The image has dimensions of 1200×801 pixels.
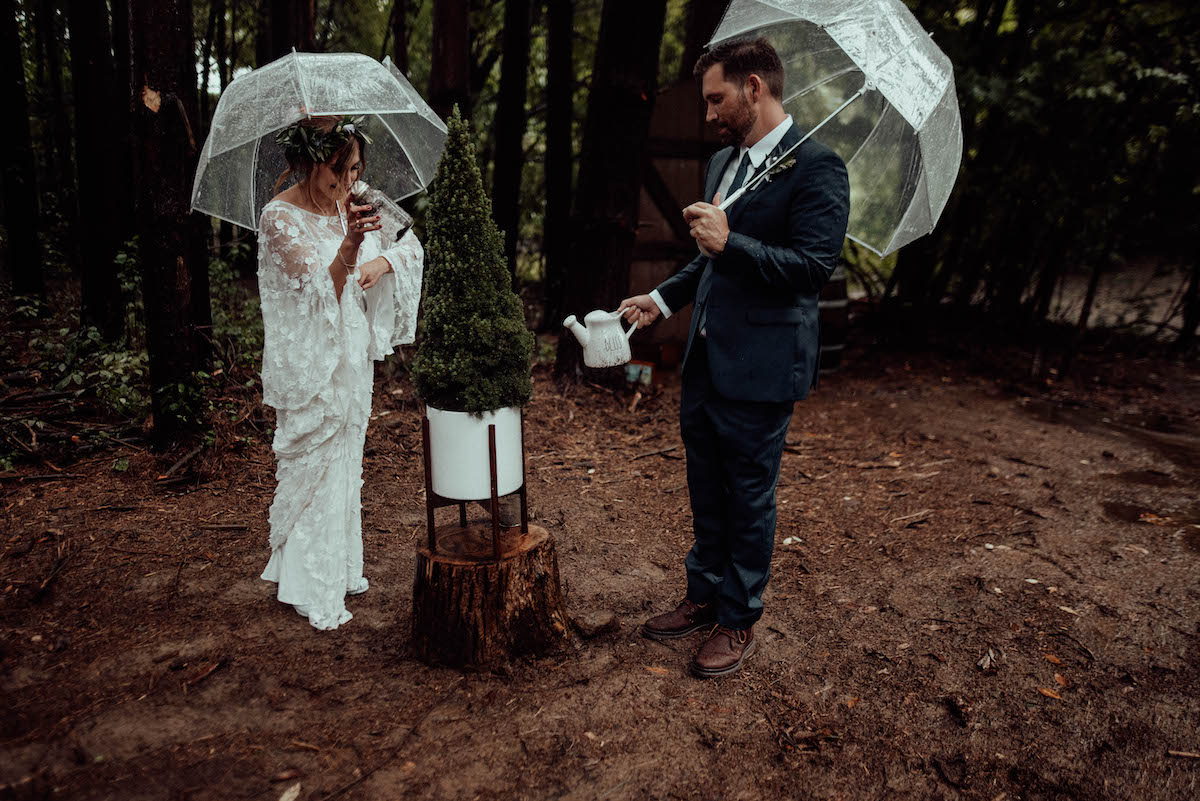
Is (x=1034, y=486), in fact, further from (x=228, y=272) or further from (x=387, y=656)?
(x=228, y=272)

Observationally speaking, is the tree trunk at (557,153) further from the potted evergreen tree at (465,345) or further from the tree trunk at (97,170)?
the potted evergreen tree at (465,345)

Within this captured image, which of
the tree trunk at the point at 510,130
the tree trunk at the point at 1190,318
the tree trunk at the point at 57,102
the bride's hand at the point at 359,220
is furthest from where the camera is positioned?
the tree trunk at the point at 1190,318

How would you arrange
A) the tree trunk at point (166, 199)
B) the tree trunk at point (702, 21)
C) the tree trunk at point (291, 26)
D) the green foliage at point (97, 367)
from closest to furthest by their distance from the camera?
the tree trunk at point (166, 199)
the green foliage at point (97, 367)
the tree trunk at point (702, 21)
the tree trunk at point (291, 26)

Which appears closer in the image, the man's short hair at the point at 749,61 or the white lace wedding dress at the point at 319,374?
the man's short hair at the point at 749,61

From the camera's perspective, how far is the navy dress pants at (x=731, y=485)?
3.00 m

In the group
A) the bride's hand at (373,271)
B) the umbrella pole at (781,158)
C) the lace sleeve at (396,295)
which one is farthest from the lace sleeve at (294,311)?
the umbrella pole at (781,158)

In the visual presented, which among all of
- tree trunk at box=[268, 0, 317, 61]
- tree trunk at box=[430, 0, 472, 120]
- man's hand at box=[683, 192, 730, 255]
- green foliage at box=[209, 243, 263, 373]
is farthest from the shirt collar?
tree trunk at box=[268, 0, 317, 61]

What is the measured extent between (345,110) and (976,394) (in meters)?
7.05

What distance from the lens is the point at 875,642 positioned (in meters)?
3.45

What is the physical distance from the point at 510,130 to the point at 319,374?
6.45 meters

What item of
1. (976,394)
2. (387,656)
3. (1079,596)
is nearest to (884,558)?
(1079,596)

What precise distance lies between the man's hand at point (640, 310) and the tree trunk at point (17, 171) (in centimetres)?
674

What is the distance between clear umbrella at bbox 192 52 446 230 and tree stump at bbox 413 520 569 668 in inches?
63.9

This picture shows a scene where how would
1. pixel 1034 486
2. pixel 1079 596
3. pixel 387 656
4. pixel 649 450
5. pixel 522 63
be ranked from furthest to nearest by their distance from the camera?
pixel 522 63 → pixel 649 450 → pixel 1034 486 → pixel 1079 596 → pixel 387 656
